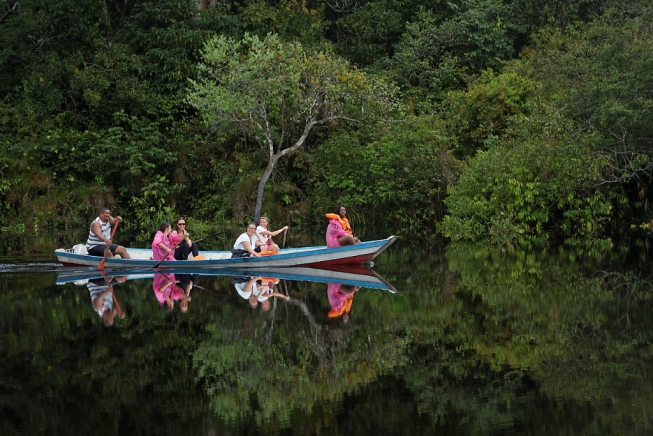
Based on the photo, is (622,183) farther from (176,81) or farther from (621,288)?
(176,81)

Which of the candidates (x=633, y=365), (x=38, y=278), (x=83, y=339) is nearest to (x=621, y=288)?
(x=633, y=365)

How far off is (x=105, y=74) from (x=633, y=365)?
2656 cm

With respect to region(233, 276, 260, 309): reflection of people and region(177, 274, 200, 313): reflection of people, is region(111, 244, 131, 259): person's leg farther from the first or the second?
region(233, 276, 260, 309): reflection of people

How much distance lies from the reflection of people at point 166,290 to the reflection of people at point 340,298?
2435 mm

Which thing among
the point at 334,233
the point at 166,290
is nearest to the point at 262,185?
the point at 334,233

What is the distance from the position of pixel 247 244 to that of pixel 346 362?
9.33 meters

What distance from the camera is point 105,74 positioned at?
106 feet

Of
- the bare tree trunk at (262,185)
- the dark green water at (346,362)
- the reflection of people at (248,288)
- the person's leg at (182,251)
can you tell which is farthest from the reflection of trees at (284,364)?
the bare tree trunk at (262,185)

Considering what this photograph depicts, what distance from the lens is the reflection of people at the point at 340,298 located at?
12477 mm

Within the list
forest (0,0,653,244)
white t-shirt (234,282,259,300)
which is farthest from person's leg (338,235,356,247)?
forest (0,0,653,244)

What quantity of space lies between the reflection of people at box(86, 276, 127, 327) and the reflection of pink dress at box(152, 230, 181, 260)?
1.10 m

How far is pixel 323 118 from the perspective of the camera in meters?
29.9

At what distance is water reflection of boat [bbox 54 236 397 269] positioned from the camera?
1823 centimetres

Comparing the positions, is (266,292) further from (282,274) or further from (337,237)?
(337,237)
